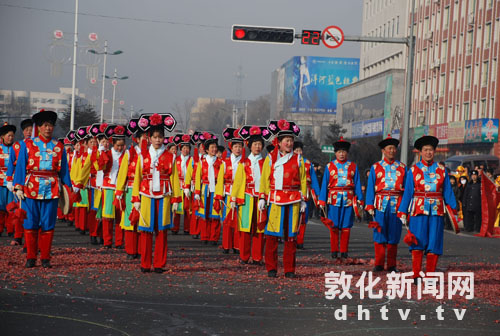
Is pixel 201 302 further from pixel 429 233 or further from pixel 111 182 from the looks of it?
pixel 111 182

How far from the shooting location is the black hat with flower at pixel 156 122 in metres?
12.3

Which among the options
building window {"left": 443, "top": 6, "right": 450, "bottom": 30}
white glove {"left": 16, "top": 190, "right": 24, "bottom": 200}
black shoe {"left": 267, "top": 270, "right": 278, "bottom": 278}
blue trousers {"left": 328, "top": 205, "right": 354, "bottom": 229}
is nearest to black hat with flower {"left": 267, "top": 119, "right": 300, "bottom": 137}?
black shoe {"left": 267, "top": 270, "right": 278, "bottom": 278}

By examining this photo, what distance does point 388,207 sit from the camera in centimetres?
1310

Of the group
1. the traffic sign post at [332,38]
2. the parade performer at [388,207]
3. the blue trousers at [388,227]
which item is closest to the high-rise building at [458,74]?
the traffic sign post at [332,38]

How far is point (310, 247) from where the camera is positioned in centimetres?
1778

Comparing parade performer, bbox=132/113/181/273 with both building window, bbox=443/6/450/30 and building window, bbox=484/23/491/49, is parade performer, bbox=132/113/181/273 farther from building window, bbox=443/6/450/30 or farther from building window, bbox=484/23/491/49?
building window, bbox=443/6/450/30

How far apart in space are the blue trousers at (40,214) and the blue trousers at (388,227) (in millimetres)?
4615

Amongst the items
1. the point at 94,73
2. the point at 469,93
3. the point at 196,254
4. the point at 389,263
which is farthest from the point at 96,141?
the point at 94,73

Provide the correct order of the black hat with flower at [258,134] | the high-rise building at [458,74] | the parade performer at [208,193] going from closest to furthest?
the black hat with flower at [258,134] → the parade performer at [208,193] → the high-rise building at [458,74]

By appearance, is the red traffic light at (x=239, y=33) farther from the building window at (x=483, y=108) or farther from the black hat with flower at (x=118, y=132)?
the building window at (x=483, y=108)

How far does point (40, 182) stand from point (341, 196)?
5076mm

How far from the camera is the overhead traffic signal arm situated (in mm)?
23891

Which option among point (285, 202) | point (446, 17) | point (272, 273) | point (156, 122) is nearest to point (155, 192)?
point (156, 122)

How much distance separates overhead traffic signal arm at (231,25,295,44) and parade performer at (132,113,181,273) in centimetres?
1182
